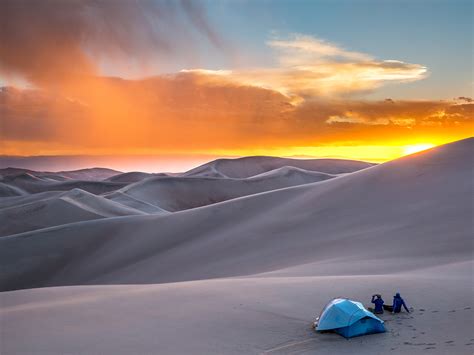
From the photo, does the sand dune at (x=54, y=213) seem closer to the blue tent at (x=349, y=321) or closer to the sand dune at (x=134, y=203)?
the sand dune at (x=134, y=203)

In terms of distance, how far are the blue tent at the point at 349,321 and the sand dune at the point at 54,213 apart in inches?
1440

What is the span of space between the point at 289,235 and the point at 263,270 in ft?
17.6

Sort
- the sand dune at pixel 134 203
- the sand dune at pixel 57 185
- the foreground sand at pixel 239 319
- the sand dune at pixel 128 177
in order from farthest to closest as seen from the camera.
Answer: the sand dune at pixel 128 177 < the sand dune at pixel 57 185 < the sand dune at pixel 134 203 < the foreground sand at pixel 239 319

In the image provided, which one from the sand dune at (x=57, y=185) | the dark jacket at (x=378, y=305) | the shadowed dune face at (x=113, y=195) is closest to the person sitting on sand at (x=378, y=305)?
the dark jacket at (x=378, y=305)

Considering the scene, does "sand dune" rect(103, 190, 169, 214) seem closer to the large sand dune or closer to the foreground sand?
the large sand dune

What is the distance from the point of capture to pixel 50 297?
43.8 ft

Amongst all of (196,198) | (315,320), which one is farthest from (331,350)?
(196,198)

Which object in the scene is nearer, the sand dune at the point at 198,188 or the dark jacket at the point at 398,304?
the dark jacket at the point at 398,304

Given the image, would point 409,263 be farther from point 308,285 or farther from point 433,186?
point 433,186

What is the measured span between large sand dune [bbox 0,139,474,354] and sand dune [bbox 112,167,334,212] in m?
38.5

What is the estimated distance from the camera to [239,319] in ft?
30.8

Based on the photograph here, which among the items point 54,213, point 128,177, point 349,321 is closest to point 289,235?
point 349,321

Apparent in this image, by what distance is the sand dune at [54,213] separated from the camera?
42781 millimetres

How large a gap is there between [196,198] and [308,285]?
66352 millimetres
